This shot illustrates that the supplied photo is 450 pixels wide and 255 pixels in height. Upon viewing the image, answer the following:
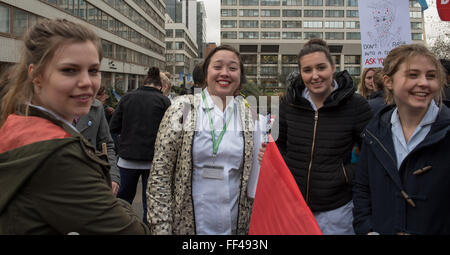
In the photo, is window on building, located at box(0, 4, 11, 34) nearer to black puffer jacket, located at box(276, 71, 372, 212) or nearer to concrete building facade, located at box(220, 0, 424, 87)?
black puffer jacket, located at box(276, 71, 372, 212)

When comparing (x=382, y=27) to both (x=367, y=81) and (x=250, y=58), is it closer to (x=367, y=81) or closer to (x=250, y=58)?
(x=367, y=81)

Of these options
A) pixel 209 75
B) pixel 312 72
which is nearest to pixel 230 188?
pixel 209 75

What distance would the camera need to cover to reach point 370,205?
6.82 feet

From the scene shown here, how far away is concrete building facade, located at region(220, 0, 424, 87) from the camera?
255 feet

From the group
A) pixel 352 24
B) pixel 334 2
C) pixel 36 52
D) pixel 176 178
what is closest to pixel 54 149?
pixel 36 52

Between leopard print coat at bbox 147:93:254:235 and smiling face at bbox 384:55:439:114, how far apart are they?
41.5 inches

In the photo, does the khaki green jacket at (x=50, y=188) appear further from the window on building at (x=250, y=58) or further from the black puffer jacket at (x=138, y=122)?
the window on building at (x=250, y=58)

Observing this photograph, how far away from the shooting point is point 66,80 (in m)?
1.26

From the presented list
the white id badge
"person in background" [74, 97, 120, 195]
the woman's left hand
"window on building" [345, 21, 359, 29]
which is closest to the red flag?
the woman's left hand

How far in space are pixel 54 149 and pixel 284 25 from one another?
273 feet

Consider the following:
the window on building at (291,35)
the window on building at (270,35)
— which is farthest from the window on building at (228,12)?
the window on building at (291,35)

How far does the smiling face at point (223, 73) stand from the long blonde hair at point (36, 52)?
122 cm
